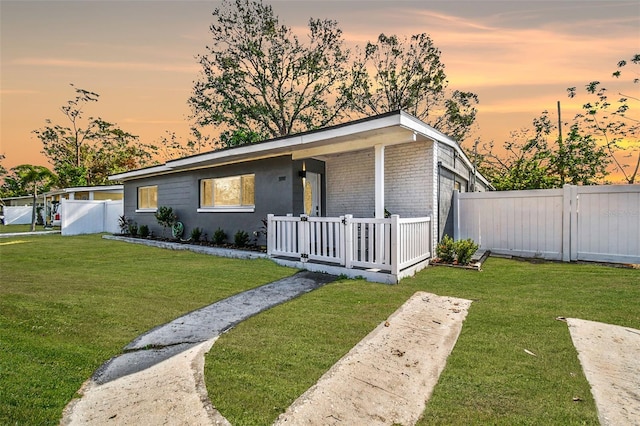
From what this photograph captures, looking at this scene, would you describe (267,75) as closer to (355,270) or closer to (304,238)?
(304,238)

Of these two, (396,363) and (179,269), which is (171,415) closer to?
(396,363)

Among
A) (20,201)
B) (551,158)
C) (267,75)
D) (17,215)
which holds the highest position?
(267,75)

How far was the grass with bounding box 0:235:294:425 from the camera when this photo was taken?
236 centimetres

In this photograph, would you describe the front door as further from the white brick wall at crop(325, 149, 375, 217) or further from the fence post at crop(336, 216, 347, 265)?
the fence post at crop(336, 216, 347, 265)

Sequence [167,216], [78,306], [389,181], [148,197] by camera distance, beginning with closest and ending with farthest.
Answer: [78,306]
[389,181]
[167,216]
[148,197]

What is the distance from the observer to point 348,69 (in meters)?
21.7

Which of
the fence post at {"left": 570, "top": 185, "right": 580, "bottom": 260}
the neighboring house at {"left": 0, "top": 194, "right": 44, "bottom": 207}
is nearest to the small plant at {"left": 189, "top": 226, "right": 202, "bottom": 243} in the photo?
the fence post at {"left": 570, "top": 185, "right": 580, "bottom": 260}

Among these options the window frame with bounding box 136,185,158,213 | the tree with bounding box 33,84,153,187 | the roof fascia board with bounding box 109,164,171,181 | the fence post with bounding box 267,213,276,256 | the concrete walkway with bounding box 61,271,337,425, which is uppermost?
the tree with bounding box 33,84,153,187

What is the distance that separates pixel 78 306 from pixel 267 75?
20.5 metres

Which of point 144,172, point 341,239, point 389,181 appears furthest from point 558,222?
point 144,172

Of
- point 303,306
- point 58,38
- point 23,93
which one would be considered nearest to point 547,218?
point 303,306

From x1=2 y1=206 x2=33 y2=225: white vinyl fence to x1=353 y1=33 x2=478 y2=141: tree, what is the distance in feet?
109

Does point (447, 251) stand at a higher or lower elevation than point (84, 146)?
lower

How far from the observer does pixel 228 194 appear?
1034 centimetres
